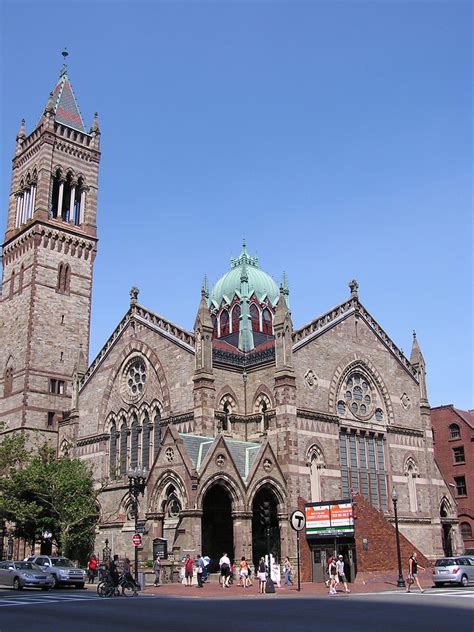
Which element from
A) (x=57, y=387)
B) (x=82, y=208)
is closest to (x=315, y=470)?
(x=57, y=387)

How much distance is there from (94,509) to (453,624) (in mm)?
35347

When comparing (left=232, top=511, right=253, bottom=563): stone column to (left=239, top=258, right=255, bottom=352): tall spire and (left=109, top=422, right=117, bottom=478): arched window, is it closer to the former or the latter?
(left=109, top=422, right=117, bottom=478): arched window

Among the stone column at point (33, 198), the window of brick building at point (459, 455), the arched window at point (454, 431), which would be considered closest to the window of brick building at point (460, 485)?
the window of brick building at point (459, 455)

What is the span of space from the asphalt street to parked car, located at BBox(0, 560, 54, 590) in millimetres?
7186

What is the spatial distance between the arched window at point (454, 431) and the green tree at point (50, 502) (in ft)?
126

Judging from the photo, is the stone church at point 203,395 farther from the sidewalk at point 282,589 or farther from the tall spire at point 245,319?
the sidewalk at point 282,589

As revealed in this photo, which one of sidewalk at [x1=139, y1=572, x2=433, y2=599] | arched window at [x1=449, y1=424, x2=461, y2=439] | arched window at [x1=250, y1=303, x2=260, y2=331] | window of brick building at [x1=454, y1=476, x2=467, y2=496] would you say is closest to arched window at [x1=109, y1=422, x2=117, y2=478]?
sidewalk at [x1=139, y1=572, x2=433, y2=599]

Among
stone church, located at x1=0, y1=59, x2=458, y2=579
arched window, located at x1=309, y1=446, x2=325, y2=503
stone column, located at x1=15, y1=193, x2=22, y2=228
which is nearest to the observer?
stone church, located at x1=0, y1=59, x2=458, y2=579

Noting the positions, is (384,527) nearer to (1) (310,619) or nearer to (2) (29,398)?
(1) (310,619)

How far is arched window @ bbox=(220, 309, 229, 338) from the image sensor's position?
62938mm

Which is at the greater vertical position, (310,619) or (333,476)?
(333,476)

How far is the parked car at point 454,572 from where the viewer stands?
3472cm

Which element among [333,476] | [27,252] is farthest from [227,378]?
[27,252]

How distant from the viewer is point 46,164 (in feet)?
209
